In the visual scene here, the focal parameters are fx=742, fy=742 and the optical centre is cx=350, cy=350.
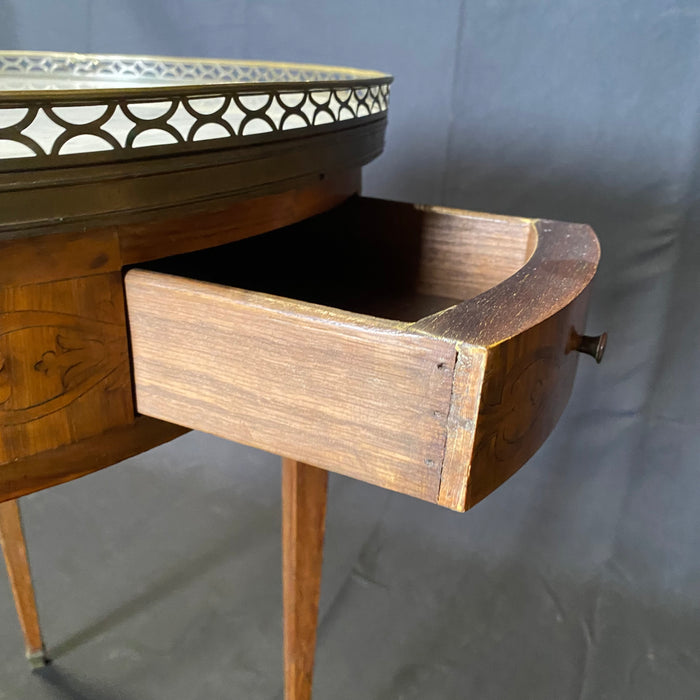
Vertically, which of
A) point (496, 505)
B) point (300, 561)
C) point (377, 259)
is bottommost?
point (496, 505)

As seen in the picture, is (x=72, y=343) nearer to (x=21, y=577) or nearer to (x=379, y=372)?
(x=379, y=372)

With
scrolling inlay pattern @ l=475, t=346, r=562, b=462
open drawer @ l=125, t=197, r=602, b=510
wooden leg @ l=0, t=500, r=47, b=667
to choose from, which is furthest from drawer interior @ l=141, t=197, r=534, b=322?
wooden leg @ l=0, t=500, r=47, b=667

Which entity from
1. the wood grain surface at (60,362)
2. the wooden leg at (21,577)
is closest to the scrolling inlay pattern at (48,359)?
the wood grain surface at (60,362)

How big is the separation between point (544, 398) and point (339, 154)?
0.88 ft

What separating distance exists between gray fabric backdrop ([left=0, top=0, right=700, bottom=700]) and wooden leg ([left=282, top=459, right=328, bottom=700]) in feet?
0.91

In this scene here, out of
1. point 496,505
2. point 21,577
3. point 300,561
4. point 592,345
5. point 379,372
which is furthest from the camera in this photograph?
point 496,505

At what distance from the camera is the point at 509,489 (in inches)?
45.9

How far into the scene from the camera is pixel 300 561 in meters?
0.64

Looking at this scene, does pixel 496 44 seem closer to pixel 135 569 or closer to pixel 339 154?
pixel 339 154

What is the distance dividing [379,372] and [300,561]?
1.01ft

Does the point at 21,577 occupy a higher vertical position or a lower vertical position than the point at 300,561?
lower

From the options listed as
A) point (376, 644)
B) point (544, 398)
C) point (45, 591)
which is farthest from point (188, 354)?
point (45, 591)

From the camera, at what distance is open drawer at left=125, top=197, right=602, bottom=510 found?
38 cm

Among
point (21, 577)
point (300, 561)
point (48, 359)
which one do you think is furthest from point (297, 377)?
point (21, 577)
